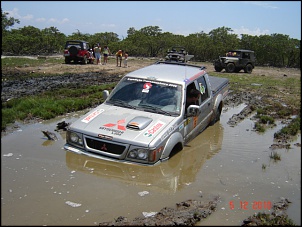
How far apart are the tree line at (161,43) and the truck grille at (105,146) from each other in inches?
974

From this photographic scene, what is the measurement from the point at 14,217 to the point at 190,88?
14.1 feet

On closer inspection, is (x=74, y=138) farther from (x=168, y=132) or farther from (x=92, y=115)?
(x=168, y=132)

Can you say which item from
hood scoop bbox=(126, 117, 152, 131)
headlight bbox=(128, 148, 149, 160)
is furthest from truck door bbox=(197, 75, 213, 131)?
headlight bbox=(128, 148, 149, 160)

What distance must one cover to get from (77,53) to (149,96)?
17.5 meters

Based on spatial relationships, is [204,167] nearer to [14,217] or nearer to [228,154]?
[228,154]

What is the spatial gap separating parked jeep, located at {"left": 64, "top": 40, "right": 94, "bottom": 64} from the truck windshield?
55.6 feet

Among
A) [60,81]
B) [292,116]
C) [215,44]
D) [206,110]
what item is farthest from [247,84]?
[215,44]

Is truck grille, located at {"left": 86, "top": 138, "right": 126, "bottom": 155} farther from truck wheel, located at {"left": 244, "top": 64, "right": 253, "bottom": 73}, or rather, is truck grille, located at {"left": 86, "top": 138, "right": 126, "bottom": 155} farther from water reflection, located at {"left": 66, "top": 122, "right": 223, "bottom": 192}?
truck wheel, located at {"left": 244, "top": 64, "right": 253, "bottom": 73}

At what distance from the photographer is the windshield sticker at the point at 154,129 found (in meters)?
5.74

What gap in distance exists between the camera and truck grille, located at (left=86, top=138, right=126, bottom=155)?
220 inches

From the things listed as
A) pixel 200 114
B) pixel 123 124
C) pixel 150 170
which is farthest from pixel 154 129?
pixel 200 114

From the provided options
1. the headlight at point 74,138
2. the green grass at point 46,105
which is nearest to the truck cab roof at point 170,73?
the headlight at point 74,138

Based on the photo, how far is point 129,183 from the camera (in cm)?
537

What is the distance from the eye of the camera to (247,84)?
18.1 metres
